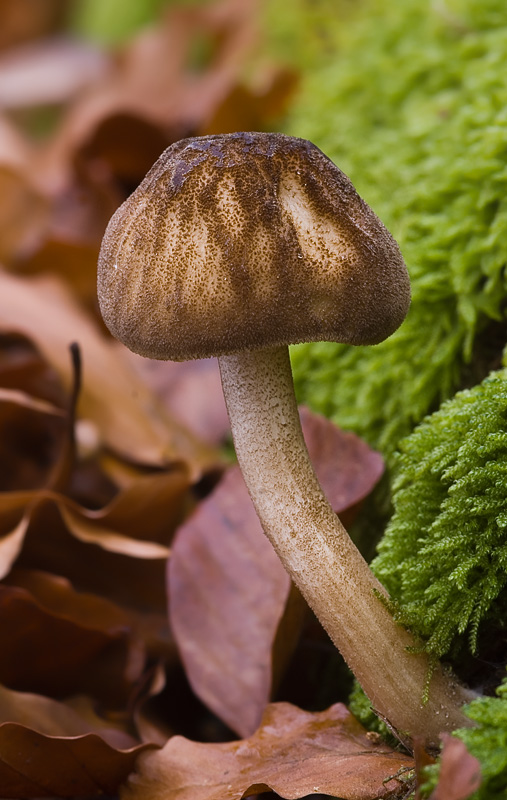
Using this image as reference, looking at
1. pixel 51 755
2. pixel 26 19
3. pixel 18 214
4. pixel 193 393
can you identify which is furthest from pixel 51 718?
pixel 26 19

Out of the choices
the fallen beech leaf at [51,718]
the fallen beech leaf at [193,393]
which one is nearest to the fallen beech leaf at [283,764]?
the fallen beech leaf at [51,718]

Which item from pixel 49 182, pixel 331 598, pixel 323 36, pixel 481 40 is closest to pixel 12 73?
pixel 49 182

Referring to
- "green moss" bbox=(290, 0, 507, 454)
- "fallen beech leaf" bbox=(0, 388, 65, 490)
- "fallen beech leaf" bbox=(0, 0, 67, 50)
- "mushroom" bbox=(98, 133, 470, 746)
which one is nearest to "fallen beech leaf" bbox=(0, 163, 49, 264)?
"fallen beech leaf" bbox=(0, 388, 65, 490)

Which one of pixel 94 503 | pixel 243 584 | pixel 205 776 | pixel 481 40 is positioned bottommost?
pixel 205 776

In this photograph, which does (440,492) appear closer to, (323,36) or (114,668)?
(114,668)

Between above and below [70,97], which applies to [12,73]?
above

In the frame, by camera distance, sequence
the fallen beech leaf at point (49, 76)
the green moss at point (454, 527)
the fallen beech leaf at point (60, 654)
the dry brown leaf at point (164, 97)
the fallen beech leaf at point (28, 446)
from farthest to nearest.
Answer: the fallen beech leaf at point (49, 76)
the dry brown leaf at point (164, 97)
the fallen beech leaf at point (28, 446)
the fallen beech leaf at point (60, 654)
the green moss at point (454, 527)

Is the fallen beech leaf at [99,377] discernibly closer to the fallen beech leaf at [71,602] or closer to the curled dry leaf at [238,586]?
the curled dry leaf at [238,586]
